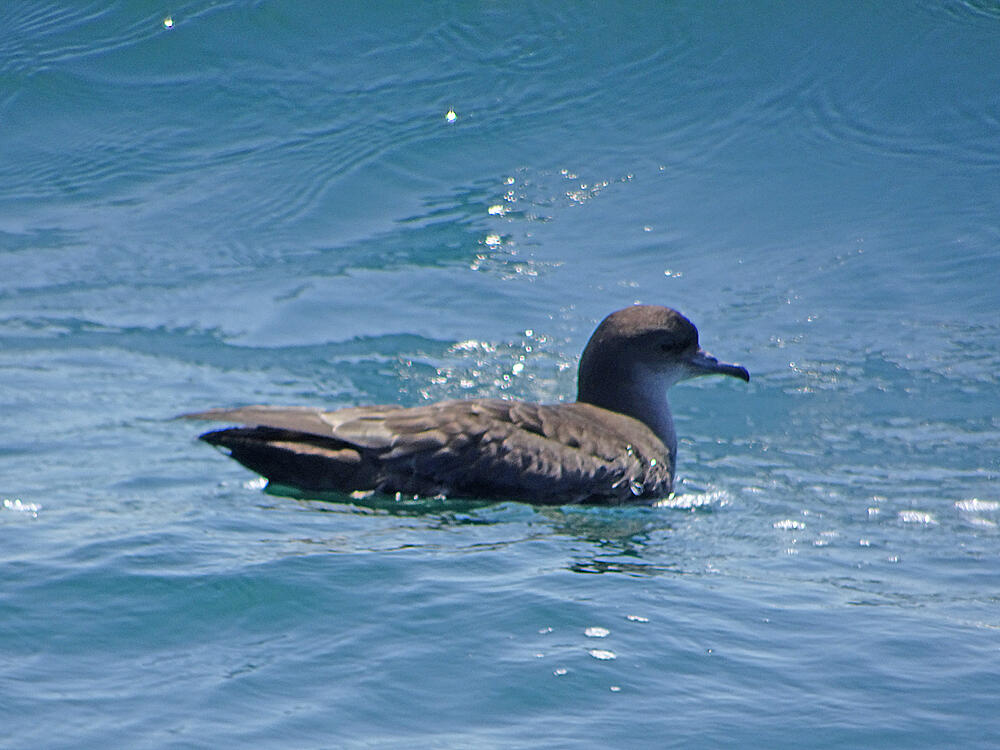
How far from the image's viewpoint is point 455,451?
7.01m

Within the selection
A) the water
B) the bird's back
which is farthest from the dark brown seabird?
the water

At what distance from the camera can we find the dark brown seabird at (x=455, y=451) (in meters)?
6.94

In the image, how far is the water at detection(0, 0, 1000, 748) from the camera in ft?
15.7

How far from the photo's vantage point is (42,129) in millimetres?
12273

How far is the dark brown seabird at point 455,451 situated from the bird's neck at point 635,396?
302mm

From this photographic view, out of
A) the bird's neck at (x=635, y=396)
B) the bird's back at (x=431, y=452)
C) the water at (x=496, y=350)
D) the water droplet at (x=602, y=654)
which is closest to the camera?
the water at (x=496, y=350)

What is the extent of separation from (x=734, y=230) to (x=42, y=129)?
5831mm

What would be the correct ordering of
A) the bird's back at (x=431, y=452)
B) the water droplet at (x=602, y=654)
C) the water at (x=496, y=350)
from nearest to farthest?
the water at (x=496, y=350) < the water droplet at (x=602, y=654) < the bird's back at (x=431, y=452)

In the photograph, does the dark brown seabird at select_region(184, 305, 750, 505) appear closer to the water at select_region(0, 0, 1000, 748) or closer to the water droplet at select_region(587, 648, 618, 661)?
the water at select_region(0, 0, 1000, 748)

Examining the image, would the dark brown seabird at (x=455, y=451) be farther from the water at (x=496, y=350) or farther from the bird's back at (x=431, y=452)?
the water at (x=496, y=350)

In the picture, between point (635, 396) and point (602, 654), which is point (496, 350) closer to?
point (635, 396)

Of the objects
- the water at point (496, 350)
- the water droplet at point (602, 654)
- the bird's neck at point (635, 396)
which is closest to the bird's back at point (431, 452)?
the water at point (496, 350)

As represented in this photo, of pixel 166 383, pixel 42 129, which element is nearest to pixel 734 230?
pixel 166 383

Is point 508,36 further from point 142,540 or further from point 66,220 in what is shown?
point 142,540
